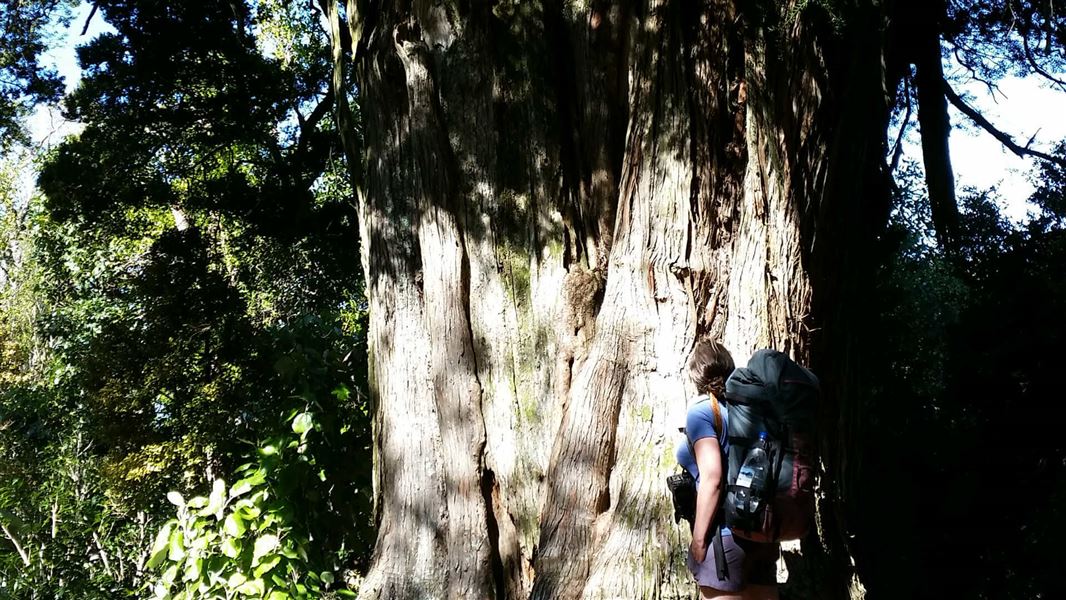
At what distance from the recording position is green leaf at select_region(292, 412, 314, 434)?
556cm

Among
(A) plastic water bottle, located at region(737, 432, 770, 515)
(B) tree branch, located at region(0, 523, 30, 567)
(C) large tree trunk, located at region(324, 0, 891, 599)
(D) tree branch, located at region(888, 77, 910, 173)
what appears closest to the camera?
(A) plastic water bottle, located at region(737, 432, 770, 515)

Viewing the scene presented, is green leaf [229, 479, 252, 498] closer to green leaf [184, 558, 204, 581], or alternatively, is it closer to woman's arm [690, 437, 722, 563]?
green leaf [184, 558, 204, 581]

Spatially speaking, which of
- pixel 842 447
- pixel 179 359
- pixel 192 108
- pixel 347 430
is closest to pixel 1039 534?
pixel 842 447

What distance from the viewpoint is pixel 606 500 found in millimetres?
3881

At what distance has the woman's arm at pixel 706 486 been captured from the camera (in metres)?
3.28

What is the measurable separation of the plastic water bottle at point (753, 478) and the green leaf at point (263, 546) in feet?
8.91

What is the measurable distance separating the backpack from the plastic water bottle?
17 mm

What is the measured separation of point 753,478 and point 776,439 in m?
0.16

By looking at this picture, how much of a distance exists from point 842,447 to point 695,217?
1314mm

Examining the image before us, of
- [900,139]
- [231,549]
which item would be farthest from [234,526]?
[900,139]

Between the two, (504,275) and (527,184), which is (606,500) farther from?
(527,184)

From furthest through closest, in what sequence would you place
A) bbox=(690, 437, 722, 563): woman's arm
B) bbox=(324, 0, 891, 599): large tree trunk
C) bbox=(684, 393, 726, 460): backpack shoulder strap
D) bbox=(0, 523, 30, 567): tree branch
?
bbox=(0, 523, 30, 567): tree branch
bbox=(324, 0, 891, 599): large tree trunk
bbox=(684, 393, 726, 460): backpack shoulder strap
bbox=(690, 437, 722, 563): woman's arm

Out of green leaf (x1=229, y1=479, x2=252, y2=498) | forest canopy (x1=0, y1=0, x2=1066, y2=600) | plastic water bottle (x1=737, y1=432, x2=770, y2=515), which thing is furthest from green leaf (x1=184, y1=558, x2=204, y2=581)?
plastic water bottle (x1=737, y1=432, x2=770, y2=515)

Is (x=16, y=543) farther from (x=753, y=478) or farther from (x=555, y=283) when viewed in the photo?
(x=753, y=478)
